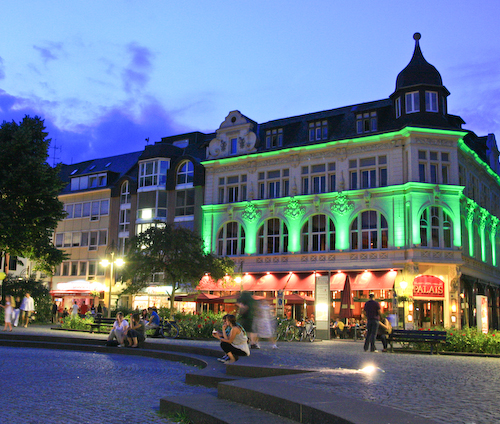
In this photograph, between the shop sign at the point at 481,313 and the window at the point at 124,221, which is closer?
the shop sign at the point at 481,313

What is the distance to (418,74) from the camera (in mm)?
38531

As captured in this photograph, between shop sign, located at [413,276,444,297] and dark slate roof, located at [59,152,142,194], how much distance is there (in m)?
27.5

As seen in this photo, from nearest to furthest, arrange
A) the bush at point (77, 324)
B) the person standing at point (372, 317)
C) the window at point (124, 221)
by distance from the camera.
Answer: the person standing at point (372, 317) < the bush at point (77, 324) < the window at point (124, 221)

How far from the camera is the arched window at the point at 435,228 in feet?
118

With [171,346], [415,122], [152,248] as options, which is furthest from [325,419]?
[415,122]

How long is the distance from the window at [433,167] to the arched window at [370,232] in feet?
12.0

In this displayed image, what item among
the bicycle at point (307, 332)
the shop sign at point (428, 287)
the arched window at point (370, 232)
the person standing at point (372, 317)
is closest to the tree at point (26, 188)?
the bicycle at point (307, 332)

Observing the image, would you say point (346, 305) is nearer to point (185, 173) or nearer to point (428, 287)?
point (428, 287)

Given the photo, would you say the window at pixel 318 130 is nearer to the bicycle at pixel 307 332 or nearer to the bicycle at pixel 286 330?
the bicycle at pixel 307 332

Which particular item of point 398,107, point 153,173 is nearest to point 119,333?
point 398,107

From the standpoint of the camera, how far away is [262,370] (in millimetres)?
10328

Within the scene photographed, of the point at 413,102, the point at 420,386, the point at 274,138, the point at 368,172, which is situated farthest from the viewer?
the point at 274,138

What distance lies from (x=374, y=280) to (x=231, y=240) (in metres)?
11.7

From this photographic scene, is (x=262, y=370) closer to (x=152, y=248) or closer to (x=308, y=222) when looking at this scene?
(x=152, y=248)
